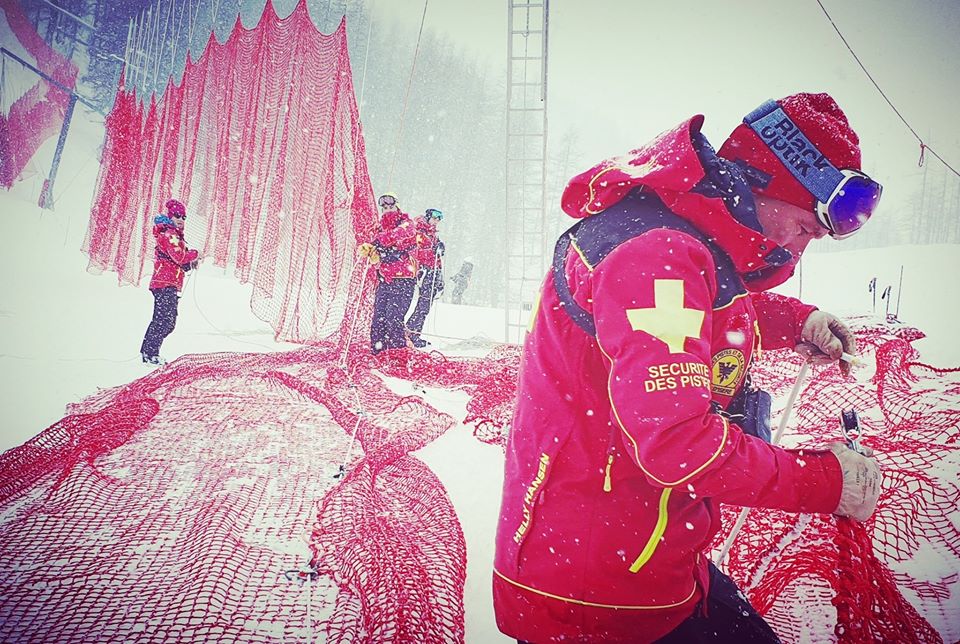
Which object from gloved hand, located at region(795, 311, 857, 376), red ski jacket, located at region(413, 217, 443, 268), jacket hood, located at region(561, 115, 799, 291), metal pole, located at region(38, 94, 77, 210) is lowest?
gloved hand, located at region(795, 311, 857, 376)

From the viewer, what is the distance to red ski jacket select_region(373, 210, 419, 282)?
7.20 m

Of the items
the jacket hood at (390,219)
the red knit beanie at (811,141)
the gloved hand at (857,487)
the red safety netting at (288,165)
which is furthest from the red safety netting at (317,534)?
the jacket hood at (390,219)

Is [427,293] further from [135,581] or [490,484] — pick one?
[135,581]

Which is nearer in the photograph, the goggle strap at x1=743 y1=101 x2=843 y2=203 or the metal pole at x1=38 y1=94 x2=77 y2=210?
the goggle strap at x1=743 y1=101 x2=843 y2=203

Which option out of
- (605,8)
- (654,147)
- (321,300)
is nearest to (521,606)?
(654,147)

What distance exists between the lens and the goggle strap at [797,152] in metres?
1.26

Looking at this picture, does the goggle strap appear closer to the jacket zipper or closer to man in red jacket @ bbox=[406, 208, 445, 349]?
the jacket zipper

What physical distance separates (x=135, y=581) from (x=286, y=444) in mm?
1642

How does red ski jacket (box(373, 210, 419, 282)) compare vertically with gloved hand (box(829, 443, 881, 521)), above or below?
above

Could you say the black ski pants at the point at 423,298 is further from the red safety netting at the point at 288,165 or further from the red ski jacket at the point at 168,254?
the red ski jacket at the point at 168,254

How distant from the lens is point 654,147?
1.18 metres

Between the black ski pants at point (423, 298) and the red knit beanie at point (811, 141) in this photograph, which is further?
the black ski pants at point (423, 298)

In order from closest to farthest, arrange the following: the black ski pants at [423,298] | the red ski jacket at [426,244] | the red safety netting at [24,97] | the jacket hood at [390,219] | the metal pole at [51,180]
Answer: the jacket hood at [390,219] → the red ski jacket at [426,244] → the black ski pants at [423,298] → the red safety netting at [24,97] → the metal pole at [51,180]

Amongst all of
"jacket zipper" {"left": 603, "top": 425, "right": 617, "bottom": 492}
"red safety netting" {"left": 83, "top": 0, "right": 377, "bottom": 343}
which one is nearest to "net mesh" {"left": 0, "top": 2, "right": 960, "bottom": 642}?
"red safety netting" {"left": 83, "top": 0, "right": 377, "bottom": 343}
